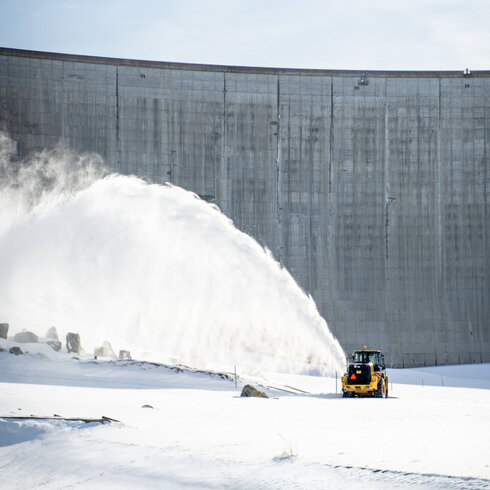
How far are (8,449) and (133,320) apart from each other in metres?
18.1

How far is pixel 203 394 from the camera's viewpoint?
725 inches

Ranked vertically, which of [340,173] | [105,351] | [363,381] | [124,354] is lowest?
→ [363,381]

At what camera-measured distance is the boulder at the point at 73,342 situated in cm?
2409

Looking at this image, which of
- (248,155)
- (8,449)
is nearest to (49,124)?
(248,155)

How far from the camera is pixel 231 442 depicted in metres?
10.6

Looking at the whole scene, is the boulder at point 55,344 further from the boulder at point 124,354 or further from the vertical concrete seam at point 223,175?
the vertical concrete seam at point 223,175

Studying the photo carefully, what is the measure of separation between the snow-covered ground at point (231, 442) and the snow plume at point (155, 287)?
8002 mm

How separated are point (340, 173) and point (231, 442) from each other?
32.0m

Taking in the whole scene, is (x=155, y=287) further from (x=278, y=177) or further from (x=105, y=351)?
(x=278, y=177)

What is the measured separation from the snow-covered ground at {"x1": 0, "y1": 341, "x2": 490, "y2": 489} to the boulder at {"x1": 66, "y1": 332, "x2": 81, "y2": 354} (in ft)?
19.0

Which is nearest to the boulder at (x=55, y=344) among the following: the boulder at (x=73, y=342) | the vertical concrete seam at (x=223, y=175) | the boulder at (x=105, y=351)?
the boulder at (x=73, y=342)

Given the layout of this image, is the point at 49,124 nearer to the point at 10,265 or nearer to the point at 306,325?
the point at 10,265

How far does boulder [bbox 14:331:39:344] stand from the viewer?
2395 centimetres

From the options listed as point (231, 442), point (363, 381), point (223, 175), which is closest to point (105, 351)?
point (363, 381)
